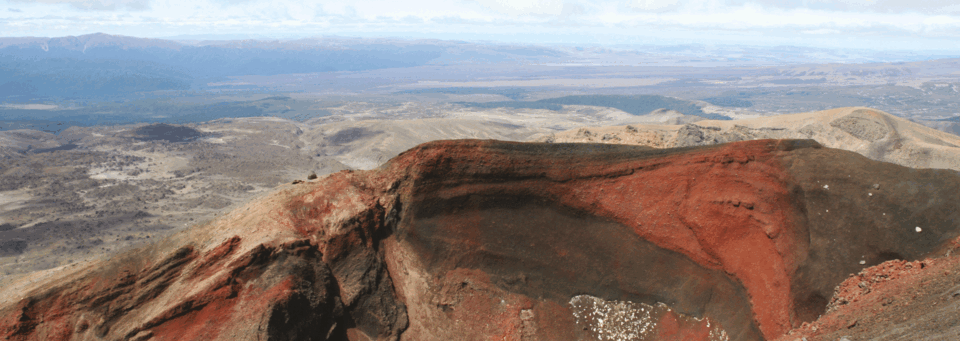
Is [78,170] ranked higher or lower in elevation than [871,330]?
lower

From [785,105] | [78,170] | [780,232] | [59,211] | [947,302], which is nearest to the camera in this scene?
[947,302]

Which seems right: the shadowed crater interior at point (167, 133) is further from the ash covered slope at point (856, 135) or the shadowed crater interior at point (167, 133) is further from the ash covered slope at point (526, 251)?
the ash covered slope at point (526, 251)

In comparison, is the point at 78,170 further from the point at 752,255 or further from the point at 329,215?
the point at 752,255

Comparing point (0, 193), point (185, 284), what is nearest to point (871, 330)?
point (185, 284)

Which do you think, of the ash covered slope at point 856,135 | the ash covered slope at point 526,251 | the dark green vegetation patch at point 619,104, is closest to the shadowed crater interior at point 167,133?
the ash covered slope at point 856,135

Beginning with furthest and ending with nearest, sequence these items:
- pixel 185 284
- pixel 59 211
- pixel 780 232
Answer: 1. pixel 59 211
2. pixel 780 232
3. pixel 185 284

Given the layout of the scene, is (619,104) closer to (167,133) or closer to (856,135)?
(856,135)
